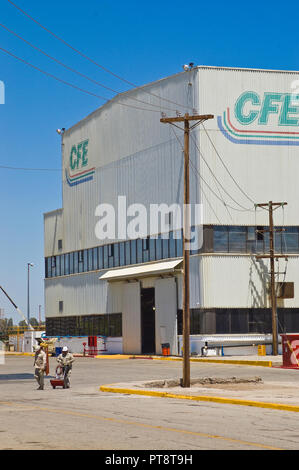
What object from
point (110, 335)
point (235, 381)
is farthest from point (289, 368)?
point (110, 335)

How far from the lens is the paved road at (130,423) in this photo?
1283 cm

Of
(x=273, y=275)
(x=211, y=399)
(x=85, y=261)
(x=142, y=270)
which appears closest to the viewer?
(x=211, y=399)

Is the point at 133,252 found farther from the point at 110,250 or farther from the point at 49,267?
the point at 49,267

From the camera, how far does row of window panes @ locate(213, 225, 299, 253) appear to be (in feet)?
169

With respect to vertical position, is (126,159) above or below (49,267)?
above

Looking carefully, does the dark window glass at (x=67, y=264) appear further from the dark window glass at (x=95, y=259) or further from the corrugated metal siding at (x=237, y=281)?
the corrugated metal siding at (x=237, y=281)

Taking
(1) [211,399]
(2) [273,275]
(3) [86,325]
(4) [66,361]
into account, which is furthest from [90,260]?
(1) [211,399]

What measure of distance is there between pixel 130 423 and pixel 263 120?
38.8 m

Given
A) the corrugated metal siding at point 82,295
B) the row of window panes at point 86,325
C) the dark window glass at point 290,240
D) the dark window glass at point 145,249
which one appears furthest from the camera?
the corrugated metal siding at point 82,295

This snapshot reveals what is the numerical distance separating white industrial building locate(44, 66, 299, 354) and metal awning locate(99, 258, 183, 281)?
0.45ft

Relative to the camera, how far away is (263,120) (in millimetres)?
52375

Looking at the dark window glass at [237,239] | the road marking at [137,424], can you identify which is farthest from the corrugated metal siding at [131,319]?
the road marking at [137,424]

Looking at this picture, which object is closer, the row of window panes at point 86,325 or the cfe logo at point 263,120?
the cfe logo at point 263,120

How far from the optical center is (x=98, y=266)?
213 feet
